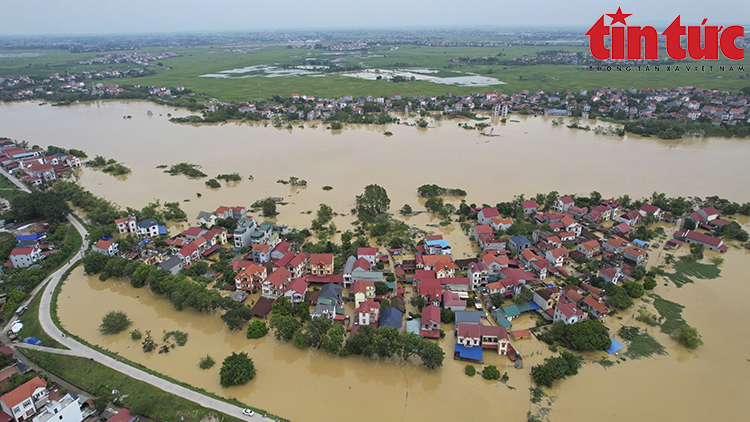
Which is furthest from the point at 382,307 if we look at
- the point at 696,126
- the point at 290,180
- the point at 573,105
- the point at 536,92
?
the point at 536,92

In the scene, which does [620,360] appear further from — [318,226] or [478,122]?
[478,122]

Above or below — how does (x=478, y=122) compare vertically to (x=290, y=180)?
above

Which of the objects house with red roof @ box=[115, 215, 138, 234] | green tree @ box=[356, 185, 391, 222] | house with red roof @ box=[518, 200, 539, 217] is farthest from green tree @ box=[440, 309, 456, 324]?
house with red roof @ box=[115, 215, 138, 234]

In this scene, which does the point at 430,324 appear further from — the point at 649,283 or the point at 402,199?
the point at 402,199

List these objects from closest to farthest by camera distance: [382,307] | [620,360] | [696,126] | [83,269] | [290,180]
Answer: [620,360] < [382,307] < [83,269] < [290,180] < [696,126]

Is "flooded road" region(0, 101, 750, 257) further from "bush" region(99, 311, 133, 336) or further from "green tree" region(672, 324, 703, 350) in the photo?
"bush" region(99, 311, 133, 336)

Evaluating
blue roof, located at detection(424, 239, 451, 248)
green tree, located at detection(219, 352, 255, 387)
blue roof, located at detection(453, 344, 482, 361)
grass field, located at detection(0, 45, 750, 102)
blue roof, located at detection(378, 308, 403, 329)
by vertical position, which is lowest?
blue roof, located at detection(453, 344, 482, 361)
